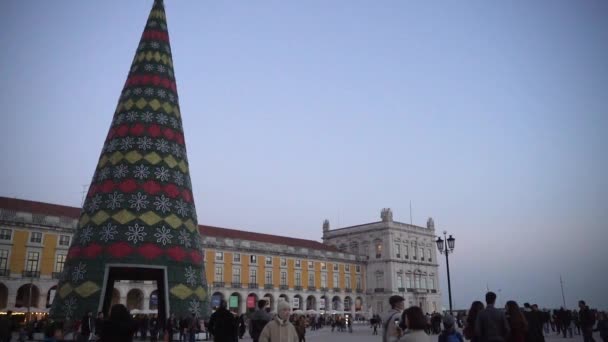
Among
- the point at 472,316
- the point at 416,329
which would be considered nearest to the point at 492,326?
the point at 472,316

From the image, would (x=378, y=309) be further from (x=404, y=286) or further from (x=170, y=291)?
(x=170, y=291)

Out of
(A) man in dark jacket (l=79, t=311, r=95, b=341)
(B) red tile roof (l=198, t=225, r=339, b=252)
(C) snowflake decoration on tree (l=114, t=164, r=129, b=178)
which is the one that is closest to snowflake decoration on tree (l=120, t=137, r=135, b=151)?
(C) snowflake decoration on tree (l=114, t=164, r=129, b=178)

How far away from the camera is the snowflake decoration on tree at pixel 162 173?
453 inches

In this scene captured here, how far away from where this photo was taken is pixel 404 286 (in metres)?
63.6

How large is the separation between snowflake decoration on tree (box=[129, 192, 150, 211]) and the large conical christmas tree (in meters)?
0.02

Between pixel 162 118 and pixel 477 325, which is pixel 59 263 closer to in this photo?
pixel 162 118

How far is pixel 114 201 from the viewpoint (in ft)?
36.3

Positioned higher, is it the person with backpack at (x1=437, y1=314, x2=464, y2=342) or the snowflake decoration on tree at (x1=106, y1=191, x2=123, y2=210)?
the snowflake decoration on tree at (x1=106, y1=191, x2=123, y2=210)

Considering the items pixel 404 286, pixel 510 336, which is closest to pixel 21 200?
pixel 510 336

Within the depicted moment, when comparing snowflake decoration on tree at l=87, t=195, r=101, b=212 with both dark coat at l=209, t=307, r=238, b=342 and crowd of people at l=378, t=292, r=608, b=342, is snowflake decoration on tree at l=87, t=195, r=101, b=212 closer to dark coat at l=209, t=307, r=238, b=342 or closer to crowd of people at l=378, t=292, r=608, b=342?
dark coat at l=209, t=307, r=238, b=342

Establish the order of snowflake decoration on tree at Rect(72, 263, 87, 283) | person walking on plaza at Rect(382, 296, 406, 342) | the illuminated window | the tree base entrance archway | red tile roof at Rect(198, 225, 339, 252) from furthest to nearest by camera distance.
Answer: red tile roof at Rect(198, 225, 339, 252), the illuminated window, the tree base entrance archway, snowflake decoration on tree at Rect(72, 263, 87, 283), person walking on plaza at Rect(382, 296, 406, 342)

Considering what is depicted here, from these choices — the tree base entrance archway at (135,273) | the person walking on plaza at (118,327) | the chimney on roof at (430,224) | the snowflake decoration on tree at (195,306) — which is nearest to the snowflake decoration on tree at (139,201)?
the tree base entrance archway at (135,273)

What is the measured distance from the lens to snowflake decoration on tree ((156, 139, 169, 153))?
38.6 ft

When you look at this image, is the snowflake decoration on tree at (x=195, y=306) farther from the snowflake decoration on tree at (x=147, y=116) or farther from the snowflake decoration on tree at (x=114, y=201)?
the snowflake decoration on tree at (x=147, y=116)
